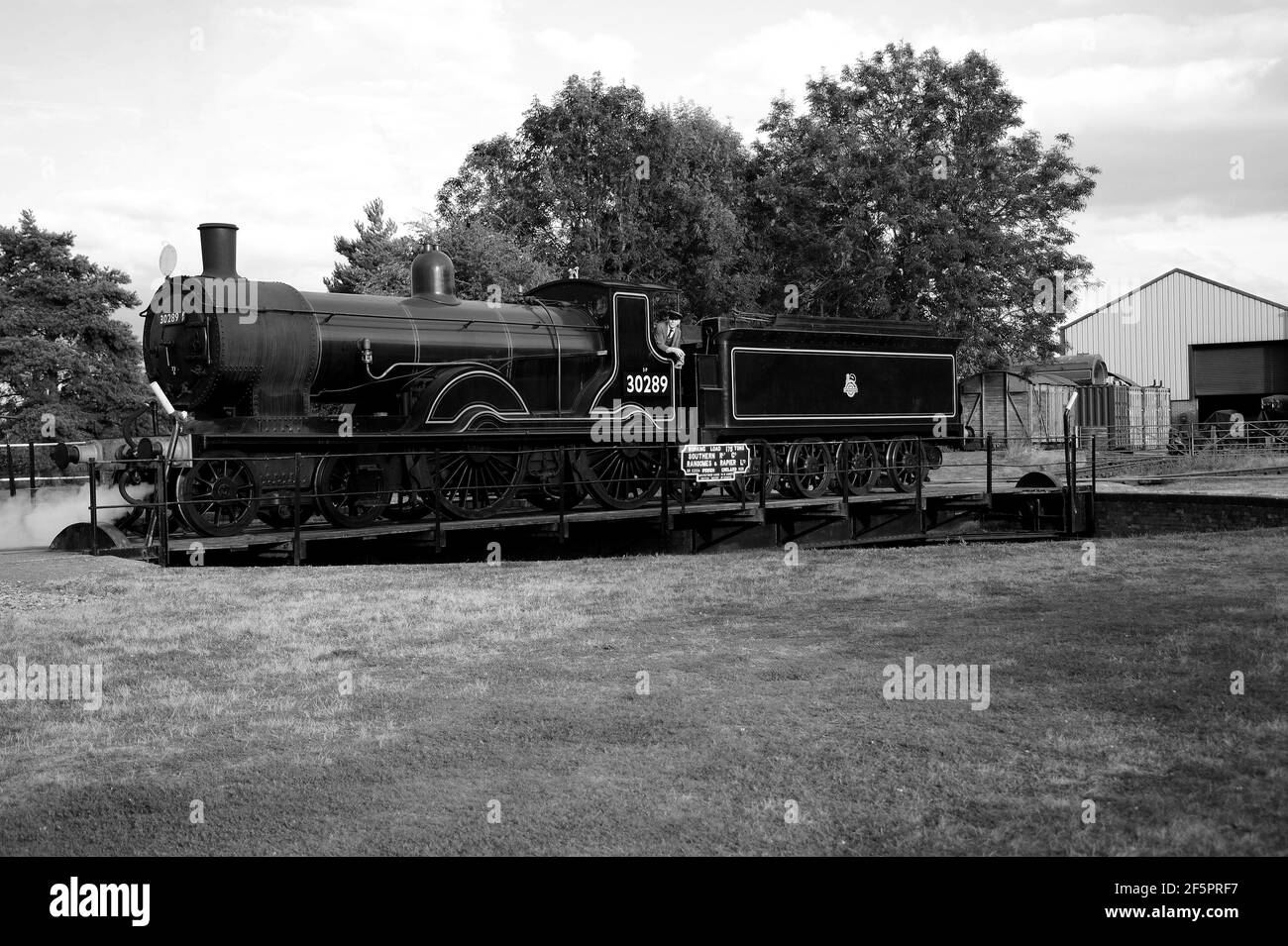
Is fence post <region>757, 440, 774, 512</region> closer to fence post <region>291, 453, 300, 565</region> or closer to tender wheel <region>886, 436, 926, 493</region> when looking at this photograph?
tender wheel <region>886, 436, 926, 493</region>

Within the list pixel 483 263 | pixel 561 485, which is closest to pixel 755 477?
pixel 561 485

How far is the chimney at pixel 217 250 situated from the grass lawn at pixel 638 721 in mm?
3885

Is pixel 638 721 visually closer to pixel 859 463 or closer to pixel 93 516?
pixel 93 516

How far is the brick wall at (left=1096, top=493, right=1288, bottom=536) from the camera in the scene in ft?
62.9

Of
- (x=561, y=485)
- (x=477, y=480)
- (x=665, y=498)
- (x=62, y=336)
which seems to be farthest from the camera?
(x=62, y=336)

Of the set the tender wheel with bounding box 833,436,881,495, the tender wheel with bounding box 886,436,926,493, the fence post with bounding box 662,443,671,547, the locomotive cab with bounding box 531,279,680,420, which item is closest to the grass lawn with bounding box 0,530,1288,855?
the fence post with bounding box 662,443,671,547

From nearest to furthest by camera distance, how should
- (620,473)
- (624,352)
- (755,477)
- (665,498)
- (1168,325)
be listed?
(665,498), (624,352), (620,473), (755,477), (1168,325)

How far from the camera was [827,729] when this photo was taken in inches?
257

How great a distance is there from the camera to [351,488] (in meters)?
14.6

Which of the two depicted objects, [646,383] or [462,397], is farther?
[646,383]

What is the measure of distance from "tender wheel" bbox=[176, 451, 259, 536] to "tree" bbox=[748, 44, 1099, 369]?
28.0m

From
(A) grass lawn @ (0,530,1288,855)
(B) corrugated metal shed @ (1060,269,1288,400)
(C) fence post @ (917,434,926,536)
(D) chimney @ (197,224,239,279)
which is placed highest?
(B) corrugated metal shed @ (1060,269,1288,400)

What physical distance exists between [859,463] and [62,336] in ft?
86.6

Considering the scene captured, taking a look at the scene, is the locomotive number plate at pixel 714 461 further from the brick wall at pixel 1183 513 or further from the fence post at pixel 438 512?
the brick wall at pixel 1183 513
